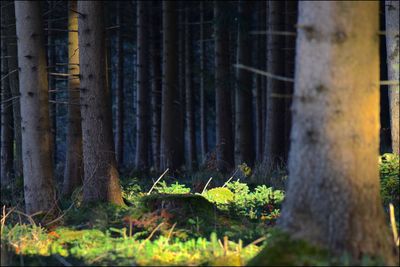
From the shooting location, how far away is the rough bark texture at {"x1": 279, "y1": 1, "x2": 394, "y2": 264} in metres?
6.19

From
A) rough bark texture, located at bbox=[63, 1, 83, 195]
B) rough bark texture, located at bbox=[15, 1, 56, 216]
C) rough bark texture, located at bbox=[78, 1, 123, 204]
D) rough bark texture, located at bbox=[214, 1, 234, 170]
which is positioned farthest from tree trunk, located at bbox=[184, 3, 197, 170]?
rough bark texture, located at bbox=[15, 1, 56, 216]

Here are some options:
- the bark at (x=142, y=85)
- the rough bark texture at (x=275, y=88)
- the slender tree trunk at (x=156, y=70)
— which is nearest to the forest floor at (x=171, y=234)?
the rough bark texture at (x=275, y=88)

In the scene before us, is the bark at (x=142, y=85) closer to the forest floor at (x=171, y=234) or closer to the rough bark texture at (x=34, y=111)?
the forest floor at (x=171, y=234)

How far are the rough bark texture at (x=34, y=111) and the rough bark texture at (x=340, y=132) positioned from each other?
189 inches

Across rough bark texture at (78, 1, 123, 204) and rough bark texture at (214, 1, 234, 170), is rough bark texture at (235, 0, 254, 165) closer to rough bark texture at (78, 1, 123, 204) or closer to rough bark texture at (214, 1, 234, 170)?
rough bark texture at (214, 1, 234, 170)

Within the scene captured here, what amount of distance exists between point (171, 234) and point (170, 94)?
11.9 metres

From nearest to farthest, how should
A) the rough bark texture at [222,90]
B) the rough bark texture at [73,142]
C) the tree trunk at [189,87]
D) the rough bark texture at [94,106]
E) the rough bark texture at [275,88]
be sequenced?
the rough bark texture at [94,106], the rough bark texture at [73,142], the rough bark texture at [275,88], the rough bark texture at [222,90], the tree trunk at [189,87]

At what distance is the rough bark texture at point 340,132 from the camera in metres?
6.19

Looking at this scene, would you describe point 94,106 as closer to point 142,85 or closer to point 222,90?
point 222,90

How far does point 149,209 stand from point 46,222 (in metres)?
1.68

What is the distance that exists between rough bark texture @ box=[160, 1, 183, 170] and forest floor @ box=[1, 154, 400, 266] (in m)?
8.24

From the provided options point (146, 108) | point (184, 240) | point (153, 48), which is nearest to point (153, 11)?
point (153, 48)

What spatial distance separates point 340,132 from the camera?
20.3 ft

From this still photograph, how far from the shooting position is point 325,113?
20.4 ft
